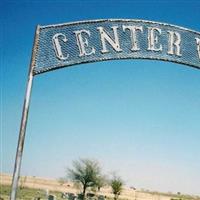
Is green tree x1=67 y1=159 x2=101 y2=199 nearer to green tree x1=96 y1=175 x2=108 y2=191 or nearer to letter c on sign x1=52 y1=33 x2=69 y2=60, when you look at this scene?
green tree x1=96 y1=175 x2=108 y2=191

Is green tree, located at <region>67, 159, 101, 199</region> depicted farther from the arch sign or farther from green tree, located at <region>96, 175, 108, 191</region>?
the arch sign

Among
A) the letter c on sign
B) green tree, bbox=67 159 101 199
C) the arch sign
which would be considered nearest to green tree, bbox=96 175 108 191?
green tree, bbox=67 159 101 199

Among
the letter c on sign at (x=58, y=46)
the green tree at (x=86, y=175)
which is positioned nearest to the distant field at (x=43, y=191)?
the green tree at (x=86, y=175)

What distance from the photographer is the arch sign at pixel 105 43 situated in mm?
6441

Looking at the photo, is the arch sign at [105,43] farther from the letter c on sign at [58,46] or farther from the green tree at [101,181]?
the green tree at [101,181]

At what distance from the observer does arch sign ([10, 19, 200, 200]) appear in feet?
21.1

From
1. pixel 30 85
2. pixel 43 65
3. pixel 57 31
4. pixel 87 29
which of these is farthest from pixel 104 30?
pixel 30 85

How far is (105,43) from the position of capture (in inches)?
264

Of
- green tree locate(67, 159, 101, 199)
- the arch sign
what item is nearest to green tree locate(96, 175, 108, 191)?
green tree locate(67, 159, 101, 199)

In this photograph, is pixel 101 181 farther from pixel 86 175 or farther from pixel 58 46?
pixel 58 46

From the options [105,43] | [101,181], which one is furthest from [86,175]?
[105,43]

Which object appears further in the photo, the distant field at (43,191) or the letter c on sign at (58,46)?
the distant field at (43,191)

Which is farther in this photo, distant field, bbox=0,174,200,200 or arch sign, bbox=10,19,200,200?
distant field, bbox=0,174,200,200

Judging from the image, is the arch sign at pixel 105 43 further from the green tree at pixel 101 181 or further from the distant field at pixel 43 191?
the green tree at pixel 101 181
